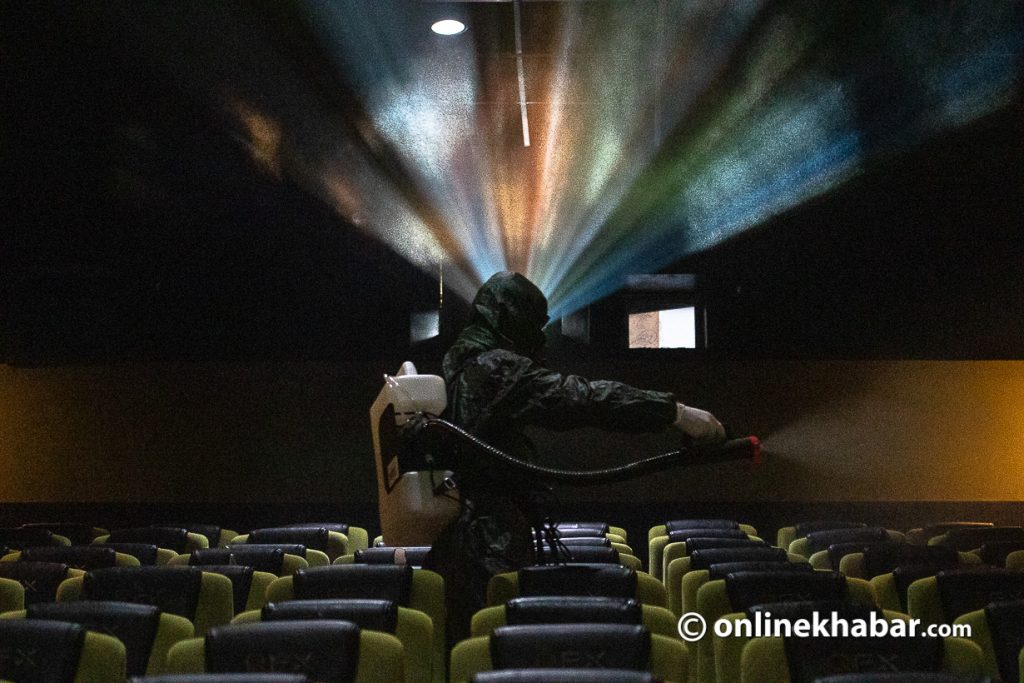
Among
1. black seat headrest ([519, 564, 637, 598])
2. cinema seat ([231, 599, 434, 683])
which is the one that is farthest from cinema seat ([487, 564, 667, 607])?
cinema seat ([231, 599, 434, 683])

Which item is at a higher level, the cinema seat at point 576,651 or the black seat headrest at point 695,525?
the cinema seat at point 576,651

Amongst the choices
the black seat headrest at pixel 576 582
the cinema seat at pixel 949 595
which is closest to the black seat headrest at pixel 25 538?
the black seat headrest at pixel 576 582

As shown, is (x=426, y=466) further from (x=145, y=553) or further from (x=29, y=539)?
(x=29, y=539)

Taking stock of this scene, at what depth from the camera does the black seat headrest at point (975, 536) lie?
23.6 feet

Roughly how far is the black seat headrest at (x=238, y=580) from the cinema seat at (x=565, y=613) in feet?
4.62

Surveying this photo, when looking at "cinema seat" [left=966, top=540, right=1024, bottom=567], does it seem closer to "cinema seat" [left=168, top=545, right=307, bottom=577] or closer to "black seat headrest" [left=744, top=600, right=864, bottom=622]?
"black seat headrest" [left=744, top=600, right=864, bottom=622]

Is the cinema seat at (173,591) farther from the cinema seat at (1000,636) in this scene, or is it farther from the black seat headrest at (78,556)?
the cinema seat at (1000,636)

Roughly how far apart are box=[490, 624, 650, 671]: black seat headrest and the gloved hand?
3.88 ft

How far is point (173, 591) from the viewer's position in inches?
173

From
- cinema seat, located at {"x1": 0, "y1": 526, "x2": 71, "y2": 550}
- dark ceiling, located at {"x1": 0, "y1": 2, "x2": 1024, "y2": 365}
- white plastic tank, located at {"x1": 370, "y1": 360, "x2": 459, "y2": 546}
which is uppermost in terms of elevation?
dark ceiling, located at {"x1": 0, "y1": 2, "x2": 1024, "y2": 365}

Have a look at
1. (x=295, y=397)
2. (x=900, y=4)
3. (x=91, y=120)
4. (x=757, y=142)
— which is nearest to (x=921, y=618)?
(x=900, y=4)

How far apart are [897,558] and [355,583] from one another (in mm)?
2741

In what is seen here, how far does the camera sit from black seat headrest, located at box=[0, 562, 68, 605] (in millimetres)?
4957

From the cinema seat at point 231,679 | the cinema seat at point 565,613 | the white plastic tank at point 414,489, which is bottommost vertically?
the cinema seat at point 565,613
